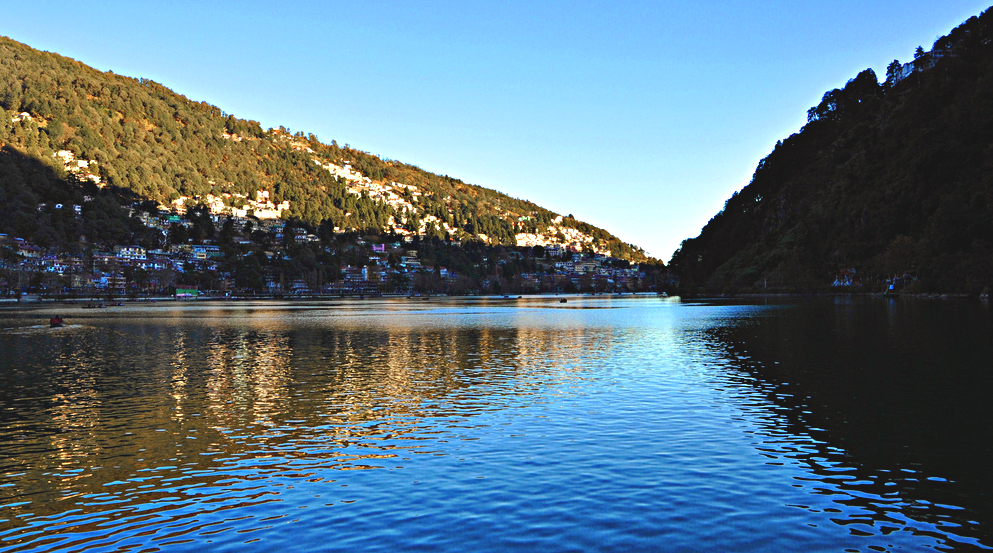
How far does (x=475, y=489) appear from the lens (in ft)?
49.4

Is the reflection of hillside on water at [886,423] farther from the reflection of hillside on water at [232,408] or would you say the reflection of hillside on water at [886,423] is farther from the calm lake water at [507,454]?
the reflection of hillside on water at [232,408]

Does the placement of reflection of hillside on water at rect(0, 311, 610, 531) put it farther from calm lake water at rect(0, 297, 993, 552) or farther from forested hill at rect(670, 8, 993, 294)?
forested hill at rect(670, 8, 993, 294)

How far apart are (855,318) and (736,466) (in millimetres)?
61534

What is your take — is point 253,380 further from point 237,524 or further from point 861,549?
point 861,549

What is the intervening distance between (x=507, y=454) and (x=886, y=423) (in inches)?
492

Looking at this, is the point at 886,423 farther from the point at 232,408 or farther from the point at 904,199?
the point at 904,199

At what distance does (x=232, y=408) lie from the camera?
26.3m

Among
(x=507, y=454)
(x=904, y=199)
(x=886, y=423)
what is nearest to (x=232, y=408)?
(x=507, y=454)

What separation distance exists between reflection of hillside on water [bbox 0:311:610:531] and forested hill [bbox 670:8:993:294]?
79537 millimetres

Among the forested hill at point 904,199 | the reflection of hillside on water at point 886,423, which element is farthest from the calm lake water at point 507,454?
the forested hill at point 904,199

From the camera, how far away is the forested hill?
340 feet

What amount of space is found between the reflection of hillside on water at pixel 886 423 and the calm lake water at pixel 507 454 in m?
0.09

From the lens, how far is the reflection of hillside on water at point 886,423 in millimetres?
13711

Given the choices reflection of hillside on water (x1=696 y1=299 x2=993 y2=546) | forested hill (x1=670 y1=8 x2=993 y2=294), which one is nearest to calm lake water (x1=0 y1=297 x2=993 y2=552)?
reflection of hillside on water (x1=696 y1=299 x2=993 y2=546)
